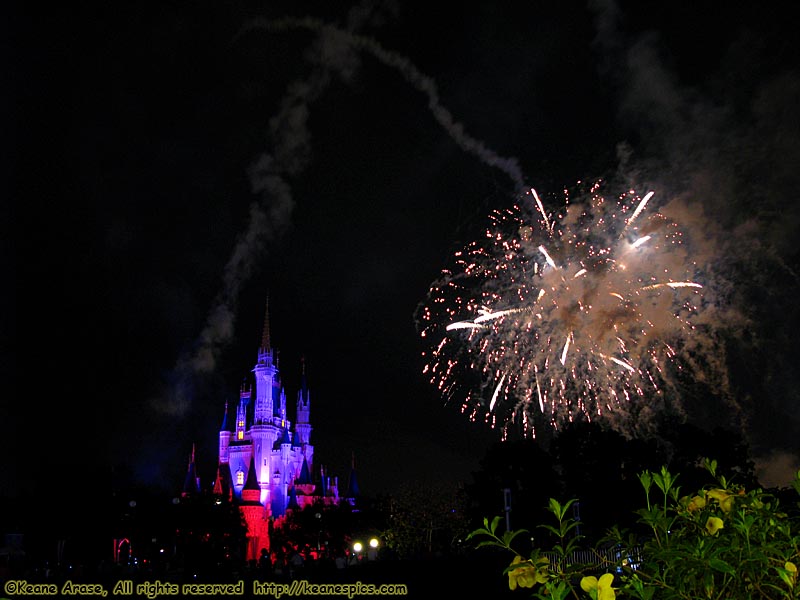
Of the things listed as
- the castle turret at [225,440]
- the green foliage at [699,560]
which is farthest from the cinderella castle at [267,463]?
the green foliage at [699,560]

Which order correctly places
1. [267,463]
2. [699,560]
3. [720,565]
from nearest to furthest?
[720,565], [699,560], [267,463]

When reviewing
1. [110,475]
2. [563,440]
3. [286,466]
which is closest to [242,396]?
[286,466]

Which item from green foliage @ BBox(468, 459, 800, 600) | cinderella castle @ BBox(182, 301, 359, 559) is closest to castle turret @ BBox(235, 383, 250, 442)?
Answer: cinderella castle @ BBox(182, 301, 359, 559)

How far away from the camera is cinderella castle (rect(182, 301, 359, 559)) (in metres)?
96.2

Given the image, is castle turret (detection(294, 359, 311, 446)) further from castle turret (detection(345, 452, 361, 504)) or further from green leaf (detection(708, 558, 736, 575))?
green leaf (detection(708, 558, 736, 575))

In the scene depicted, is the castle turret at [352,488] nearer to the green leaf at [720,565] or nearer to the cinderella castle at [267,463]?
the cinderella castle at [267,463]

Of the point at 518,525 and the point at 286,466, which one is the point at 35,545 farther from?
the point at 286,466

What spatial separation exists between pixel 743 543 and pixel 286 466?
106 meters

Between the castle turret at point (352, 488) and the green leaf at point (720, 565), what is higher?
the castle turret at point (352, 488)

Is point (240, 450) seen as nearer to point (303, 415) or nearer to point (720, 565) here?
point (303, 415)

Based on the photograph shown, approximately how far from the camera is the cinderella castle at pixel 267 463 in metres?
96.2

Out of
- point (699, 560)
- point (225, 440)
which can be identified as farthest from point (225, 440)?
point (699, 560)

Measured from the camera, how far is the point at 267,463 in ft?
343

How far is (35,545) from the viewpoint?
200ft
